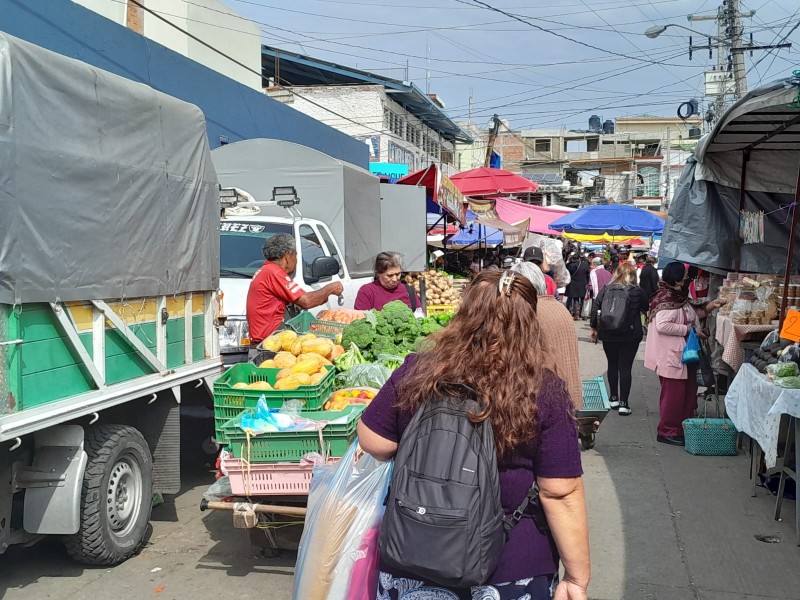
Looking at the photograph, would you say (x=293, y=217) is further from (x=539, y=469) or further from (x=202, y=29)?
(x=202, y=29)

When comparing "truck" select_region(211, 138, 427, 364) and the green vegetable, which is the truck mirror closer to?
"truck" select_region(211, 138, 427, 364)

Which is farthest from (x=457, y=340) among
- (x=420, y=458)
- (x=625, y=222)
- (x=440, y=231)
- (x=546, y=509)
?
(x=440, y=231)

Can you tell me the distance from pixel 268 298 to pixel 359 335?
108cm

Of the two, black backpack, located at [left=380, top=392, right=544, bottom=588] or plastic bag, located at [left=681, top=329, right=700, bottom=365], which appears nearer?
black backpack, located at [left=380, top=392, right=544, bottom=588]

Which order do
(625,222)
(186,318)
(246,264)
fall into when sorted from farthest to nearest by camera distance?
(625,222), (246,264), (186,318)

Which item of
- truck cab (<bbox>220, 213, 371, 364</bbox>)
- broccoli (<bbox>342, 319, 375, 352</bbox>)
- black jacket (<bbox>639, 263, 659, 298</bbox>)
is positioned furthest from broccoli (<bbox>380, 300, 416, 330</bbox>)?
black jacket (<bbox>639, 263, 659, 298</bbox>)

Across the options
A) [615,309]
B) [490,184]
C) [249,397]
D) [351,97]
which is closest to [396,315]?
[249,397]

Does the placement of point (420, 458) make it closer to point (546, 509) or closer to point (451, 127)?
point (546, 509)

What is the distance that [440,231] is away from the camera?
2797cm

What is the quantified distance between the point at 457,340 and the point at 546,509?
0.62 m

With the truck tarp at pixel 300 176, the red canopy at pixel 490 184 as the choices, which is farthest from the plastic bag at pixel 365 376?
the red canopy at pixel 490 184

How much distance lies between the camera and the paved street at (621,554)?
4895mm

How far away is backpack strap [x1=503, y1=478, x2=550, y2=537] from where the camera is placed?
259 centimetres

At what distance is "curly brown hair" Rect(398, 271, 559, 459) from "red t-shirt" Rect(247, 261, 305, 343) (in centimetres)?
468
